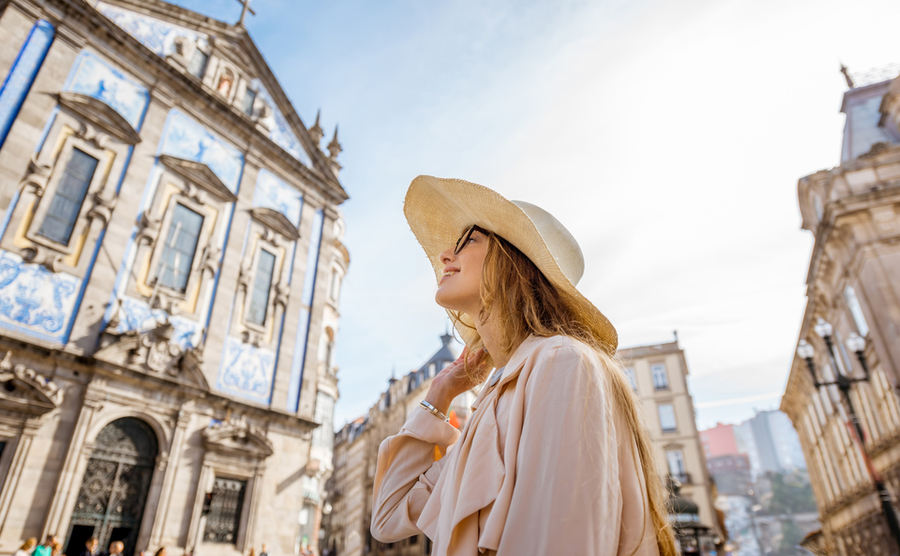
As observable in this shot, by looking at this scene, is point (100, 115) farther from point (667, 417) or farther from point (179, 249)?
point (667, 417)

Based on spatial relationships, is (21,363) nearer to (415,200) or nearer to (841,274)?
(415,200)

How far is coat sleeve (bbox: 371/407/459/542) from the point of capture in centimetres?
167

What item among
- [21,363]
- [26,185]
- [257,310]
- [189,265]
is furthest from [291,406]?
[26,185]

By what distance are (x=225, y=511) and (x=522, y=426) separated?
1429cm

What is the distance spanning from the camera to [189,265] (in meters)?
13.8

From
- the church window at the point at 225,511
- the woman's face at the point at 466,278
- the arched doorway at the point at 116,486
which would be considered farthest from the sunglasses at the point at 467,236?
the church window at the point at 225,511

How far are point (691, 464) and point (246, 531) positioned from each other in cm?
2796

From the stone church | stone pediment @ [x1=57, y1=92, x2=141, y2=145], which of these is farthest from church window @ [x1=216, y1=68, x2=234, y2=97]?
stone pediment @ [x1=57, y1=92, x2=141, y2=145]

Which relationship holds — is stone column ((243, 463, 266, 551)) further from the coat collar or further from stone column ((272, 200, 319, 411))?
the coat collar

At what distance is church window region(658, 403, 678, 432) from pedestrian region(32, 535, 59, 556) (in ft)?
107

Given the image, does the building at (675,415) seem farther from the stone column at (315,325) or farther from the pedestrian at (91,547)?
the pedestrian at (91,547)

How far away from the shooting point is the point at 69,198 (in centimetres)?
1156

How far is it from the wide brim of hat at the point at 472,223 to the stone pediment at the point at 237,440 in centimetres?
1250

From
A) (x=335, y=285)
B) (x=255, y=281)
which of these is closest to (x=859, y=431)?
(x=255, y=281)
